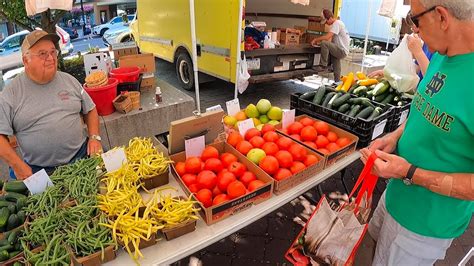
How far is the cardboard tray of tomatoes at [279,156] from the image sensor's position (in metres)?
1.98

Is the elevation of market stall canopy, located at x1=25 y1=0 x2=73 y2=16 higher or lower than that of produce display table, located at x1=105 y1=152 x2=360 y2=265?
higher

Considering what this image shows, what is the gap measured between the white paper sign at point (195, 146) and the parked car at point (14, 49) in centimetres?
838

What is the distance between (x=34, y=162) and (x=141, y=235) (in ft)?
5.77

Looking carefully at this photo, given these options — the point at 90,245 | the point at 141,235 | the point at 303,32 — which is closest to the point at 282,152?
the point at 141,235

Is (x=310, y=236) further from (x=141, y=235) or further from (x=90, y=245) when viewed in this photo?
(x=90, y=245)

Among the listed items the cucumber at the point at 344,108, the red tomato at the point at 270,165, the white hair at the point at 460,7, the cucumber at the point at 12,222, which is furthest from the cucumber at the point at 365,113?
the cucumber at the point at 12,222

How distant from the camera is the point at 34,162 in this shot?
8.62 ft

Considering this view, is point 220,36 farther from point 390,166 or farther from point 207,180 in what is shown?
point 390,166

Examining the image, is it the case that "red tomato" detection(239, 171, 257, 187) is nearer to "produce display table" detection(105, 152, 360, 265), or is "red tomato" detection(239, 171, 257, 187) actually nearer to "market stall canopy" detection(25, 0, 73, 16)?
"produce display table" detection(105, 152, 360, 265)

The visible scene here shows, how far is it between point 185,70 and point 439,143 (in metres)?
6.40

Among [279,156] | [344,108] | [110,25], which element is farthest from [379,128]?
[110,25]

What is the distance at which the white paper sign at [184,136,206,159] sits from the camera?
208 cm

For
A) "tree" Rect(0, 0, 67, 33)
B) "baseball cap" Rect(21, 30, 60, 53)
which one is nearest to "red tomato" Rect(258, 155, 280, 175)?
"baseball cap" Rect(21, 30, 60, 53)

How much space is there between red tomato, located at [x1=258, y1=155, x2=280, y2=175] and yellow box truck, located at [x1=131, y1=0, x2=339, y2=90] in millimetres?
2922
